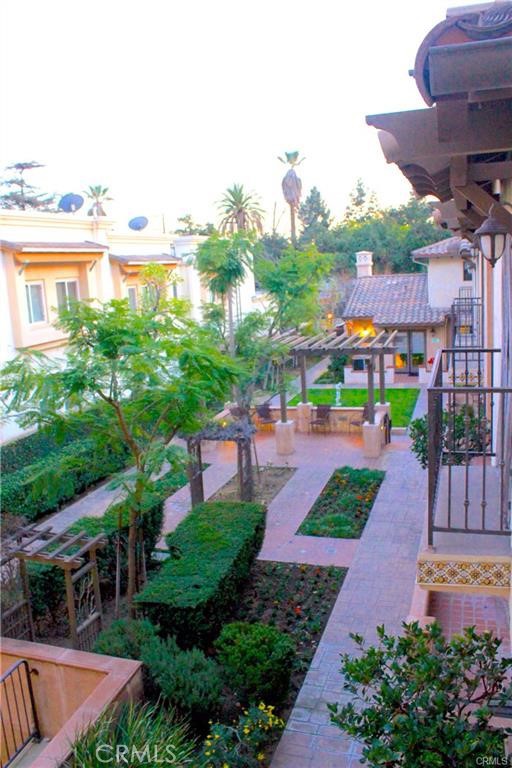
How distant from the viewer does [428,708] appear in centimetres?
370

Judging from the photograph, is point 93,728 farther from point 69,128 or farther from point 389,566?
point 69,128

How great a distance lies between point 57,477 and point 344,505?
22.4 ft

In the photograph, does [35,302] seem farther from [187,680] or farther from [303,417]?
[187,680]

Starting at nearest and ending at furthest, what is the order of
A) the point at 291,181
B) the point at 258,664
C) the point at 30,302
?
the point at 258,664
the point at 30,302
the point at 291,181

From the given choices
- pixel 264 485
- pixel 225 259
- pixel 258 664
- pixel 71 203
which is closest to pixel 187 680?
pixel 258 664

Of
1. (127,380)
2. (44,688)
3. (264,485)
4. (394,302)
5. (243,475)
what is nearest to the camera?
(44,688)

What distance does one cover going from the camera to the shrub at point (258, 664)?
6.45m

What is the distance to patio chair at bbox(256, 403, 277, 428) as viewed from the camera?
64.0ft

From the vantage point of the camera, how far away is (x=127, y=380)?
7715 mm

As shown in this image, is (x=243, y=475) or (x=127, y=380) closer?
(x=127, y=380)

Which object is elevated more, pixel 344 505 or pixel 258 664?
pixel 258 664

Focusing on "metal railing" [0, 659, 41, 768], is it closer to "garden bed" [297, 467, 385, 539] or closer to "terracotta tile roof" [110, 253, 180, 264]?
"garden bed" [297, 467, 385, 539]

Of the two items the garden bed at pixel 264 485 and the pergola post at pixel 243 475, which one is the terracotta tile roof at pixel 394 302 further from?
the pergola post at pixel 243 475

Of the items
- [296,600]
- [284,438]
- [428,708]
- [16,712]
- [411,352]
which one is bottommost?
[296,600]
